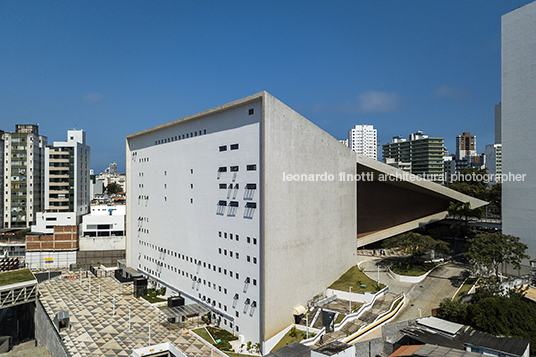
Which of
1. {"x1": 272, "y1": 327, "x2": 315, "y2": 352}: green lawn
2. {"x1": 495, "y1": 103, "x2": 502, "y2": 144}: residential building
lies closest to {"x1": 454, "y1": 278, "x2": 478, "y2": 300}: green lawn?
{"x1": 272, "y1": 327, "x2": 315, "y2": 352}: green lawn

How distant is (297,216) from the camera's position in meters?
26.6

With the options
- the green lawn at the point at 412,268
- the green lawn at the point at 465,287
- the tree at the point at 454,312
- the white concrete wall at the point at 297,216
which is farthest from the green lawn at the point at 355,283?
the tree at the point at 454,312

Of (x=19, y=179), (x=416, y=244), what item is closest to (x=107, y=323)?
(x=416, y=244)

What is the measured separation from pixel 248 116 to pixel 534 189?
26.3 m

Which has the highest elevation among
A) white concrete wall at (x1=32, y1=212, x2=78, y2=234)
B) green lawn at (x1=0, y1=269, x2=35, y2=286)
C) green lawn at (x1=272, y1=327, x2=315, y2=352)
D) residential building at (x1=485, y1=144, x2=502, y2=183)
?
residential building at (x1=485, y1=144, x2=502, y2=183)

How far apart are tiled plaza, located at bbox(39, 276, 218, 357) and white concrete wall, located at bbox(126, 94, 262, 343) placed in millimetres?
3347

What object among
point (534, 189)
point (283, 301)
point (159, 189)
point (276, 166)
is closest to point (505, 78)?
point (534, 189)

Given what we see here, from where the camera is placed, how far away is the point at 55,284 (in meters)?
41.7

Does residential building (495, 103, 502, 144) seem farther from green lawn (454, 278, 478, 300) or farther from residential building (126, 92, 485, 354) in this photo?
green lawn (454, 278, 478, 300)

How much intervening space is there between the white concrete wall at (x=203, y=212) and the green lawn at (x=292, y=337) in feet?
6.18

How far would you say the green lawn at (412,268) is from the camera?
31906mm

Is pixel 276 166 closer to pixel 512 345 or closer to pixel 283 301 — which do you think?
pixel 283 301

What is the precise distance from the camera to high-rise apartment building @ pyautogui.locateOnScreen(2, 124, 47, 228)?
63594 millimetres

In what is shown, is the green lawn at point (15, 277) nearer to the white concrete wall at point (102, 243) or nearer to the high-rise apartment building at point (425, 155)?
the white concrete wall at point (102, 243)
